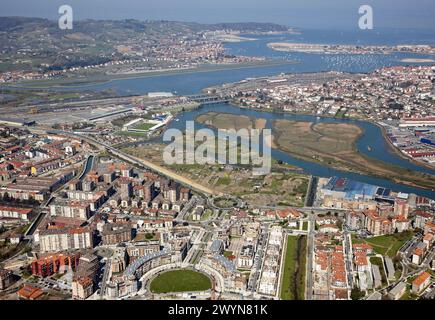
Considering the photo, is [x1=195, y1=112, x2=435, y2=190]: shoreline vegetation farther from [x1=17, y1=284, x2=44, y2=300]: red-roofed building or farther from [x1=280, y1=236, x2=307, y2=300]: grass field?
[x1=17, y1=284, x2=44, y2=300]: red-roofed building

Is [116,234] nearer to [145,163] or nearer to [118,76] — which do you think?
[145,163]

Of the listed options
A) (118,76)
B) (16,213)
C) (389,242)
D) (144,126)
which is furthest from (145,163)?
Answer: (118,76)

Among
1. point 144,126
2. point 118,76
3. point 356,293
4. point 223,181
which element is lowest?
point 356,293

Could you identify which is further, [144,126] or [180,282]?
[144,126]

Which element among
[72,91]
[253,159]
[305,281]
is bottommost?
[305,281]

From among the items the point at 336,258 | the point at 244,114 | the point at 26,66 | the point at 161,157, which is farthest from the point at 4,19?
the point at 336,258

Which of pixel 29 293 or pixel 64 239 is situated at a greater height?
pixel 64 239

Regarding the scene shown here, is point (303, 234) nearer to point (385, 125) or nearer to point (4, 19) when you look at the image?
point (385, 125)
